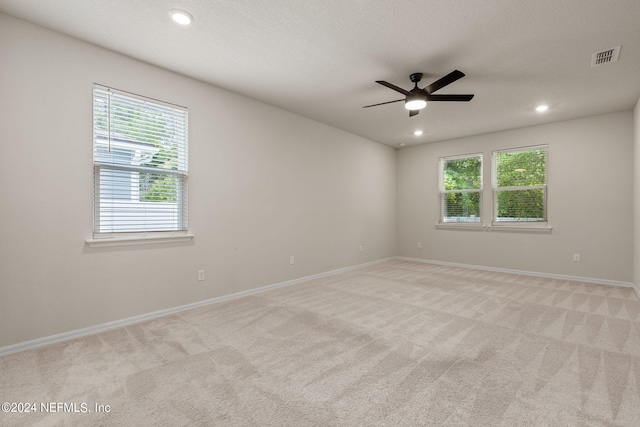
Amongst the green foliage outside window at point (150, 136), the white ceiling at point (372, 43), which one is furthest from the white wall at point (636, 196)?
the green foliage outside window at point (150, 136)

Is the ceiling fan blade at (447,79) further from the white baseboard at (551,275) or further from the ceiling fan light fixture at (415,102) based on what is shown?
the white baseboard at (551,275)

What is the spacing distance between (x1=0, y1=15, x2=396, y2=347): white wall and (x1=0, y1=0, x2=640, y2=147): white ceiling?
28 cm

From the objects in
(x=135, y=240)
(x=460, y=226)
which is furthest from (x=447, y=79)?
(x=460, y=226)

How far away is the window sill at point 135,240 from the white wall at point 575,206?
5359mm

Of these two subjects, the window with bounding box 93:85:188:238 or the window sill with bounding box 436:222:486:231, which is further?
the window sill with bounding box 436:222:486:231

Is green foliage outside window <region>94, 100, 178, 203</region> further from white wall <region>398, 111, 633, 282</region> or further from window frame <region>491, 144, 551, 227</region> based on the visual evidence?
window frame <region>491, 144, 551, 227</region>

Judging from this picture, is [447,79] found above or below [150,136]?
above

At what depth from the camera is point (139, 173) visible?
310 cm

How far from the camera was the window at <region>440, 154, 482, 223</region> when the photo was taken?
19.9 feet

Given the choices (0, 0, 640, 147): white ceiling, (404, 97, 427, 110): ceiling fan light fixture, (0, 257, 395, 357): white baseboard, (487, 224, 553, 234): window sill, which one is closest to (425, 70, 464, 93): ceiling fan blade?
(404, 97, 427, 110): ceiling fan light fixture

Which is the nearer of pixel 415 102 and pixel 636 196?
pixel 415 102

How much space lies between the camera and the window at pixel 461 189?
19.9ft

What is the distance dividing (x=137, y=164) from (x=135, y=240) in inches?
31.4

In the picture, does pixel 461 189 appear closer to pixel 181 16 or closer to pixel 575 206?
pixel 575 206
